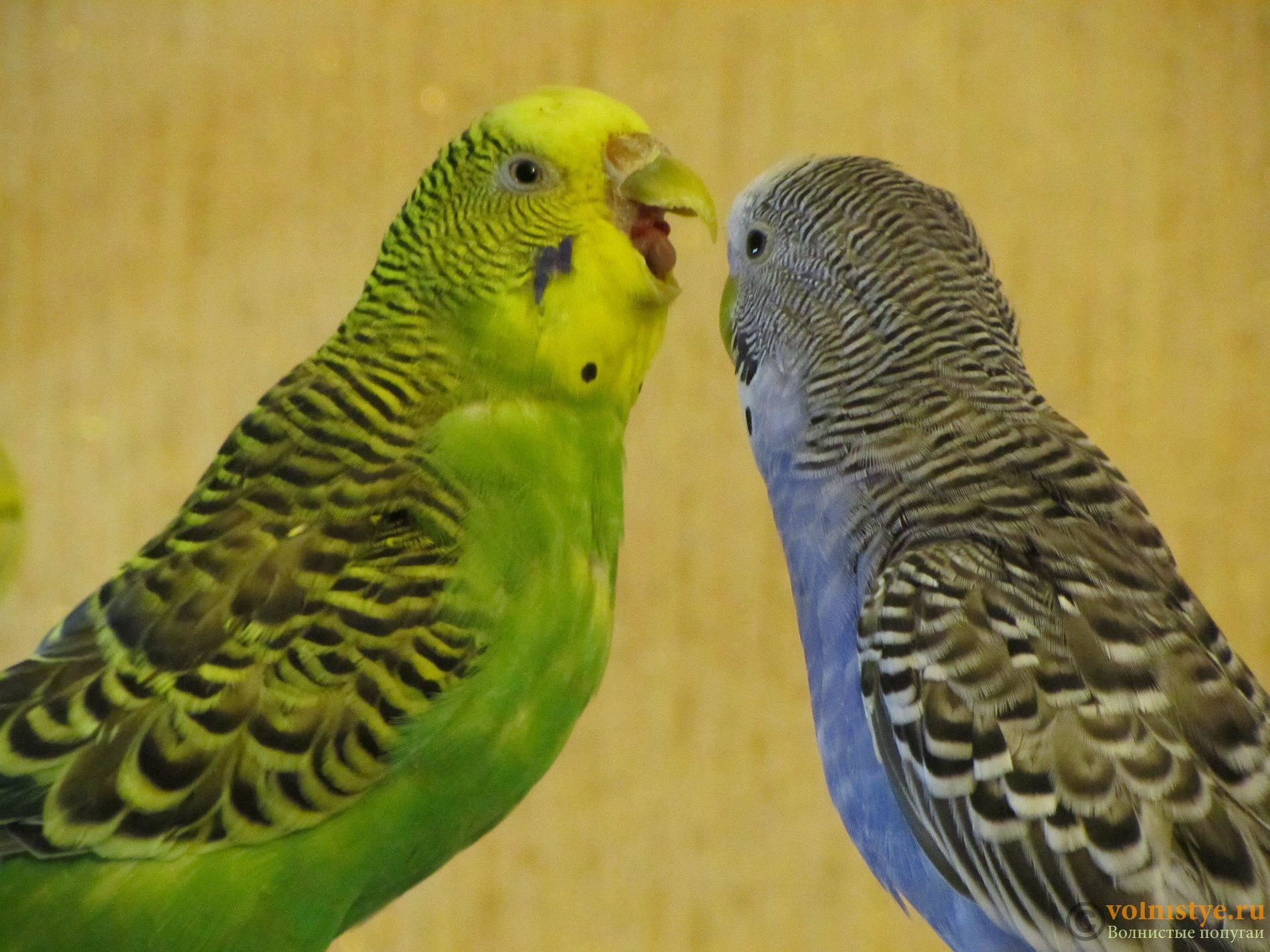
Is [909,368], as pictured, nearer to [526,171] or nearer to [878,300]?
[878,300]

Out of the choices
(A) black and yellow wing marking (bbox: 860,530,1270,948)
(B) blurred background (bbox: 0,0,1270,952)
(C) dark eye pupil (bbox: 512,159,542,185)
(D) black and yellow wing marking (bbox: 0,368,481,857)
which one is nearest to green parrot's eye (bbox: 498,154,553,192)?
(C) dark eye pupil (bbox: 512,159,542,185)

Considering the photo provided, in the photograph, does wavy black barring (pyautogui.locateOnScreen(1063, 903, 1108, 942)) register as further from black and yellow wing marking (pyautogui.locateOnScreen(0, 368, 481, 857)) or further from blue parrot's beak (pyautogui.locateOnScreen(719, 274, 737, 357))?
blue parrot's beak (pyautogui.locateOnScreen(719, 274, 737, 357))

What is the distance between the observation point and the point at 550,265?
124 centimetres

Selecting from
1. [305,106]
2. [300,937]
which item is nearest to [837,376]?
[300,937]

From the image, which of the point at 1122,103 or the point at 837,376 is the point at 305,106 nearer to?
the point at 837,376

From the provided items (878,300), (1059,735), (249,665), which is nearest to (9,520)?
(249,665)

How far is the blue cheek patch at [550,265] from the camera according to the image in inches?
48.7

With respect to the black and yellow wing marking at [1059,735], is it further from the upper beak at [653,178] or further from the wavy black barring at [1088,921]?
the upper beak at [653,178]

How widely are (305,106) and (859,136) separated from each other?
94 centimetres

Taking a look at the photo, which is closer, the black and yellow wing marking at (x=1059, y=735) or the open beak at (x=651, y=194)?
the black and yellow wing marking at (x=1059, y=735)

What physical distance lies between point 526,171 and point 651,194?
0.14 metres

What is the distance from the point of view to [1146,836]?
42.4 inches

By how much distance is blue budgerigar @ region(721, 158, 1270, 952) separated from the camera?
1089 mm

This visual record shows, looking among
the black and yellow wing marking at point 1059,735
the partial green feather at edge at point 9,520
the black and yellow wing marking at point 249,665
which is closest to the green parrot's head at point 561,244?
the black and yellow wing marking at point 249,665
